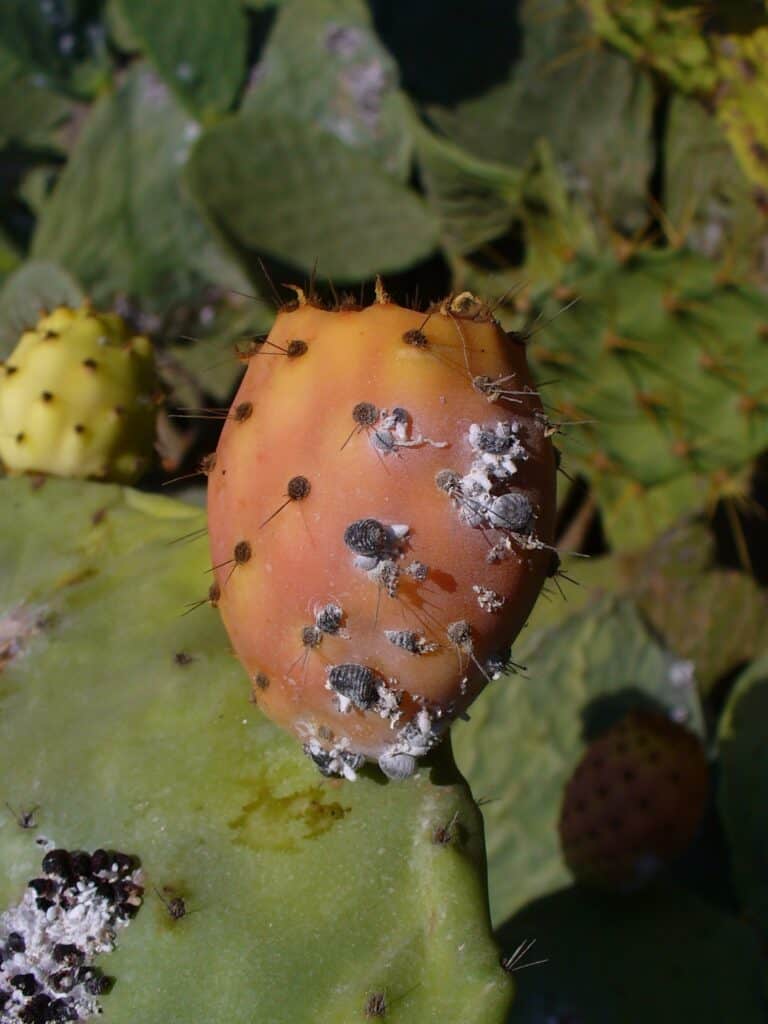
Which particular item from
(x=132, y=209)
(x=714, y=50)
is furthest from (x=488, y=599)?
(x=132, y=209)

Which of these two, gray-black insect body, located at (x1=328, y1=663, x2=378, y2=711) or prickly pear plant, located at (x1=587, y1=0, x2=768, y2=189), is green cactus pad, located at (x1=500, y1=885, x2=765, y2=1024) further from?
prickly pear plant, located at (x1=587, y1=0, x2=768, y2=189)

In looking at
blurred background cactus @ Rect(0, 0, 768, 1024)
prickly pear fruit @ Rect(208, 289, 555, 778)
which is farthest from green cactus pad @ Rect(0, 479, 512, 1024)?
prickly pear fruit @ Rect(208, 289, 555, 778)

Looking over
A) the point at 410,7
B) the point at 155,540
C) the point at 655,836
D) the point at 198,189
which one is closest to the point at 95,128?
the point at 198,189

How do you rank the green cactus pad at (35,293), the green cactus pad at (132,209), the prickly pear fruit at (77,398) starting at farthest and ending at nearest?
1. the green cactus pad at (132,209)
2. the green cactus pad at (35,293)
3. the prickly pear fruit at (77,398)

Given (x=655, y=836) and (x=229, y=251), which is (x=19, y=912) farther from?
(x=229, y=251)

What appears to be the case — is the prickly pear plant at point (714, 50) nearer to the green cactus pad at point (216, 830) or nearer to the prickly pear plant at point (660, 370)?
the prickly pear plant at point (660, 370)

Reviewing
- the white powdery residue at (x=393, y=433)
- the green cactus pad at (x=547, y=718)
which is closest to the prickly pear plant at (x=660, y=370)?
the green cactus pad at (x=547, y=718)

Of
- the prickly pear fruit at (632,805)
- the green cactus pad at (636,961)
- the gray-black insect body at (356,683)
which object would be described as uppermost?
the gray-black insect body at (356,683)
